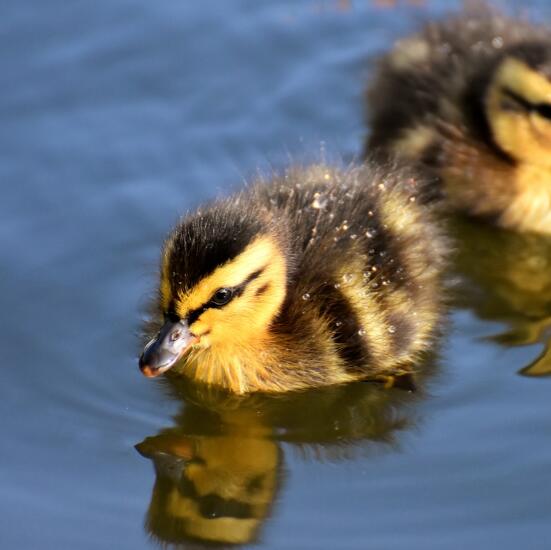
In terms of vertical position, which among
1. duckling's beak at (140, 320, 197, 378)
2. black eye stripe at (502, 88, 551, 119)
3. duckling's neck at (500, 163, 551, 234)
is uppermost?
black eye stripe at (502, 88, 551, 119)

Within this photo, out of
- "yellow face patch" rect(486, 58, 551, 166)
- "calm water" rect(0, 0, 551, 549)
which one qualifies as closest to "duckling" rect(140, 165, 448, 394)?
"calm water" rect(0, 0, 551, 549)

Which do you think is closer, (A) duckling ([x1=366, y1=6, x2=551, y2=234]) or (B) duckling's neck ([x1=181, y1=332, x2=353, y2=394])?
(B) duckling's neck ([x1=181, y1=332, x2=353, y2=394])

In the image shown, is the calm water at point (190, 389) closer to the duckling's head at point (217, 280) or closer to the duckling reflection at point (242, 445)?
the duckling reflection at point (242, 445)

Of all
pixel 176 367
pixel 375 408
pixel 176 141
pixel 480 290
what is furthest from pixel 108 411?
pixel 176 141

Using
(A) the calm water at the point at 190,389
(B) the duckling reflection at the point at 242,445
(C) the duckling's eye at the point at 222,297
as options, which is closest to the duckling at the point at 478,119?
(A) the calm water at the point at 190,389

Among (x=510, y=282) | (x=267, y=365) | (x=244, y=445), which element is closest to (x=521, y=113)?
(x=510, y=282)

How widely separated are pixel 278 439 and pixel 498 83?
160cm

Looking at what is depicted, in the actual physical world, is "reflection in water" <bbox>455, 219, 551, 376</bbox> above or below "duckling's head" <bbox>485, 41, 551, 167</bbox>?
below

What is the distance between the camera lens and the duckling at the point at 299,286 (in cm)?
358

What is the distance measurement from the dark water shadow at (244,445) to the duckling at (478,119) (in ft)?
3.24

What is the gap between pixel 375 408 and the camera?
3.89 metres

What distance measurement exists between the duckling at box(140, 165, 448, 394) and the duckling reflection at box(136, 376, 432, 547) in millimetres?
52

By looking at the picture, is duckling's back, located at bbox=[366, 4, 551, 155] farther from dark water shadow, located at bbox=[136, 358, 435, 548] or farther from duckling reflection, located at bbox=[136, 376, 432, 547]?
duckling reflection, located at bbox=[136, 376, 432, 547]

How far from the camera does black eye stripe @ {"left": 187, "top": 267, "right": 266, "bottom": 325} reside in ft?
11.9
